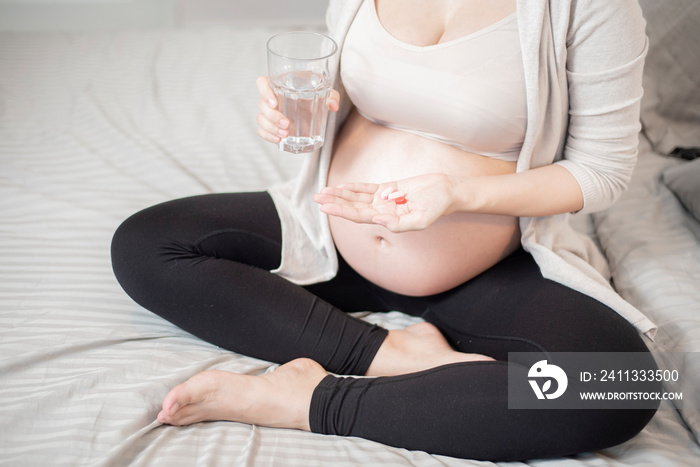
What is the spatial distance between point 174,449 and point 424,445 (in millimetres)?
342

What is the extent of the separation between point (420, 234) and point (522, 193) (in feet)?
0.56

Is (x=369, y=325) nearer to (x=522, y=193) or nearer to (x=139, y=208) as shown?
(x=522, y=193)

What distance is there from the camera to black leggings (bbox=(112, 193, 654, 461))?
84cm

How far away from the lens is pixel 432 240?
3.26 feet

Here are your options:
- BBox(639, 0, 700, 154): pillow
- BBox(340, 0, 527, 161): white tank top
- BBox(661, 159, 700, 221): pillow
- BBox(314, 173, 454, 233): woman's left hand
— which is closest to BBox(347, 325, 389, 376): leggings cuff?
BBox(314, 173, 454, 233): woman's left hand

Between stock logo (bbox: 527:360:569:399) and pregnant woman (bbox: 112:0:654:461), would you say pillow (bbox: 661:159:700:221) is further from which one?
stock logo (bbox: 527:360:569:399)

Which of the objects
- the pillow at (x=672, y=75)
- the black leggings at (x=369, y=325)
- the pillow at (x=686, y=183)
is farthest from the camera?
the pillow at (x=672, y=75)

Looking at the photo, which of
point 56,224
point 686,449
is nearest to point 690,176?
point 686,449

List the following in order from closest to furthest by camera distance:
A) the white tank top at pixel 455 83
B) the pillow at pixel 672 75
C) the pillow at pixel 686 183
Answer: the white tank top at pixel 455 83, the pillow at pixel 686 183, the pillow at pixel 672 75

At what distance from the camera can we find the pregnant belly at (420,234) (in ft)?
3.26

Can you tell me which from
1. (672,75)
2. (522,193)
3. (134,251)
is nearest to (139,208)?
(134,251)

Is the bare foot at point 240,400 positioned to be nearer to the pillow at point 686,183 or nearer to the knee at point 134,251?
the knee at point 134,251

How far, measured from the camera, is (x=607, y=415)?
82 centimetres

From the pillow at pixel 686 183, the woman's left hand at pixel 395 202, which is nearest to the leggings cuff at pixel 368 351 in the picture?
the woman's left hand at pixel 395 202
